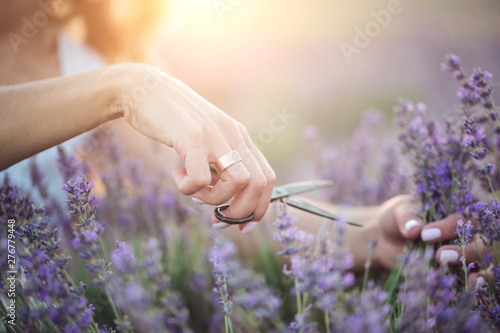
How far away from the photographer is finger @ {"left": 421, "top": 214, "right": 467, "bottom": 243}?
104 centimetres

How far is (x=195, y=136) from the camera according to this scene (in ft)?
2.94

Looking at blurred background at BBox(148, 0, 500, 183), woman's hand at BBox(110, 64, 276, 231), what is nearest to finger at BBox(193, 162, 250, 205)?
woman's hand at BBox(110, 64, 276, 231)

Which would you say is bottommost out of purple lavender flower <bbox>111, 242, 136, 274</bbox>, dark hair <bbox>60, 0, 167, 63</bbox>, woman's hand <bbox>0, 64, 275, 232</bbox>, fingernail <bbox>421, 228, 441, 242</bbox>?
fingernail <bbox>421, 228, 441, 242</bbox>

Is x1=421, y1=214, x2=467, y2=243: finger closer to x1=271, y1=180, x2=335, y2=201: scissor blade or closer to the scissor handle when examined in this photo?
x1=271, y1=180, x2=335, y2=201: scissor blade

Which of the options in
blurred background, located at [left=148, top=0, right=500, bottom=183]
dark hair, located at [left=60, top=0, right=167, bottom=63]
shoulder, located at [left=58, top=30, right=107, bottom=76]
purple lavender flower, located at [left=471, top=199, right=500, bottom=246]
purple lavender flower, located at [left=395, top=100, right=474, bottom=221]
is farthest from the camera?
blurred background, located at [left=148, top=0, right=500, bottom=183]

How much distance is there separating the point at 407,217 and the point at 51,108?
1122 mm

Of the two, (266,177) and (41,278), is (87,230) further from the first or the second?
(266,177)

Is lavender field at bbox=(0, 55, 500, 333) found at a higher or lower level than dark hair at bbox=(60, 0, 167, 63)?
lower

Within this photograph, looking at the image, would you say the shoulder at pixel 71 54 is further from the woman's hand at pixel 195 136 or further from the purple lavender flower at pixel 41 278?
the purple lavender flower at pixel 41 278

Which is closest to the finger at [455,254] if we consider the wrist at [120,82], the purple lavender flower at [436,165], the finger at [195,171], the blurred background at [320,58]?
the purple lavender flower at [436,165]

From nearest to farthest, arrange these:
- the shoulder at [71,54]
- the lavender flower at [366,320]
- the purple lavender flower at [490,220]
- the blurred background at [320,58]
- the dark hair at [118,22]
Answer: the lavender flower at [366,320]
the purple lavender flower at [490,220]
the dark hair at [118,22]
the shoulder at [71,54]
the blurred background at [320,58]

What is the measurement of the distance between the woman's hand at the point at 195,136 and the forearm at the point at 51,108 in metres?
0.05

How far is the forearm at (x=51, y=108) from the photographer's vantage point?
1021mm

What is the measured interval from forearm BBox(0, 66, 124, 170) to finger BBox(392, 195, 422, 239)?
3.13ft
